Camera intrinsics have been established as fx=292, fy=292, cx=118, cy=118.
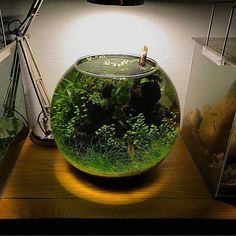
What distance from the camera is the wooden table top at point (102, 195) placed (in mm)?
587

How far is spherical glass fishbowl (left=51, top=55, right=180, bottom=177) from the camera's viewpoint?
56 cm

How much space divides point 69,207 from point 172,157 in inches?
12.8

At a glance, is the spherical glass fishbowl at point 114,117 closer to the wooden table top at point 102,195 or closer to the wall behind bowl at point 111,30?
the wooden table top at point 102,195

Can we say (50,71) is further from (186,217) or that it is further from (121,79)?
(186,217)

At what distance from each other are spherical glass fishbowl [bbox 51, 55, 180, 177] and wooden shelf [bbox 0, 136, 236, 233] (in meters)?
0.05

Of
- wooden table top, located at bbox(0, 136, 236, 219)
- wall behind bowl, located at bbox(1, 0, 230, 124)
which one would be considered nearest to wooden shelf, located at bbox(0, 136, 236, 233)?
wooden table top, located at bbox(0, 136, 236, 219)

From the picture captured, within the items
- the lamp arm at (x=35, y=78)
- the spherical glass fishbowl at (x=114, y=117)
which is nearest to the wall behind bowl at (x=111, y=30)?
the lamp arm at (x=35, y=78)

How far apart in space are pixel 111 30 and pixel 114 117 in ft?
1.15

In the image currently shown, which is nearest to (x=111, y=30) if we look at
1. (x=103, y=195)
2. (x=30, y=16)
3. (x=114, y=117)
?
(x=30, y=16)

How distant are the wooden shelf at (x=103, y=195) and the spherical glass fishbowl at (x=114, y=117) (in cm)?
5

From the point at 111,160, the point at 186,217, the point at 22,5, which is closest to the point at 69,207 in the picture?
the point at 111,160

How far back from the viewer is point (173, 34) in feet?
2.72

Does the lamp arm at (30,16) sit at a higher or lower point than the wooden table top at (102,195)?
higher

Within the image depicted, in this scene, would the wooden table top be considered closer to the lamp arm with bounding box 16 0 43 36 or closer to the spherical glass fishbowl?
the spherical glass fishbowl
